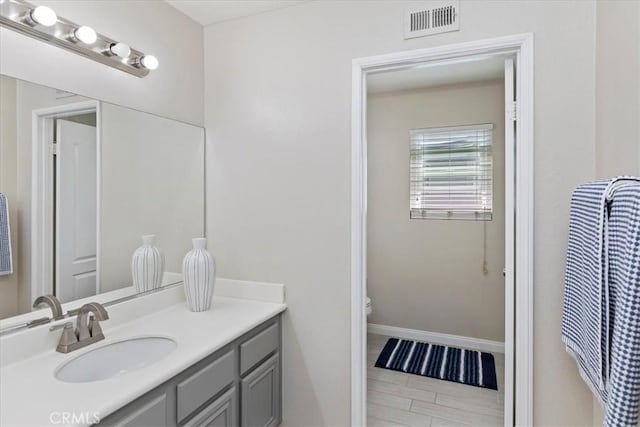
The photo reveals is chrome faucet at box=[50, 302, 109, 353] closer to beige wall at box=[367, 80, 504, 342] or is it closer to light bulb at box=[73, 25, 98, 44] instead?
light bulb at box=[73, 25, 98, 44]

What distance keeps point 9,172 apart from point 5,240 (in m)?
0.26

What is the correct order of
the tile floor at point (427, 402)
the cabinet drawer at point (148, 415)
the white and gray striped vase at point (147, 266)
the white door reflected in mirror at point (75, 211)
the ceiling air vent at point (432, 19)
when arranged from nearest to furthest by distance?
1. the cabinet drawer at point (148, 415)
2. the white door reflected in mirror at point (75, 211)
3. the ceiling air vent at point (432, 19)
4. the white and gray striped vase at point (147, 266)
5. the tile floor at point (427, 402)

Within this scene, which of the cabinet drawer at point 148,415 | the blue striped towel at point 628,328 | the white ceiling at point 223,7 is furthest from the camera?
the white ceiling at point 223,7

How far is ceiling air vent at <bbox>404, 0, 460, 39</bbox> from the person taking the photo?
1673mm

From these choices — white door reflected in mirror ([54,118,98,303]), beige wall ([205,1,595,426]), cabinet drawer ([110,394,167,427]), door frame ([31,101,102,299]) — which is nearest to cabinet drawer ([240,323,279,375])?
beige wall ([205,1,595,426])

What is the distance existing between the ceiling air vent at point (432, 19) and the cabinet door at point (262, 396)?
185cm

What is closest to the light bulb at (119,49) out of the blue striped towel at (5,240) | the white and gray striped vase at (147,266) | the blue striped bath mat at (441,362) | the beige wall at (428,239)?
the blue striped towel at (5,240)

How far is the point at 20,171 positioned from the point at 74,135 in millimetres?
270

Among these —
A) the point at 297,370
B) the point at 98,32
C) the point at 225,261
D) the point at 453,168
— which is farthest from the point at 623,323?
the point at 453,168

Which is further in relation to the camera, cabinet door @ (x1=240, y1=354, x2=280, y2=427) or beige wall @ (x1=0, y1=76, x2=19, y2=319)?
cabinet door @ (x1=240, y1=354, x2=280, y2=427)

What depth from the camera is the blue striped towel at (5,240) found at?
53.2 inches

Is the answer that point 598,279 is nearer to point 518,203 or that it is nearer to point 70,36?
point 518,203

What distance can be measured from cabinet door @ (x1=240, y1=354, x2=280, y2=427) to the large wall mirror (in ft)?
2.38

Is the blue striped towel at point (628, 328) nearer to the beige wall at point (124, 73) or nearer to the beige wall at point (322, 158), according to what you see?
the beige wall at point (322, 158)
